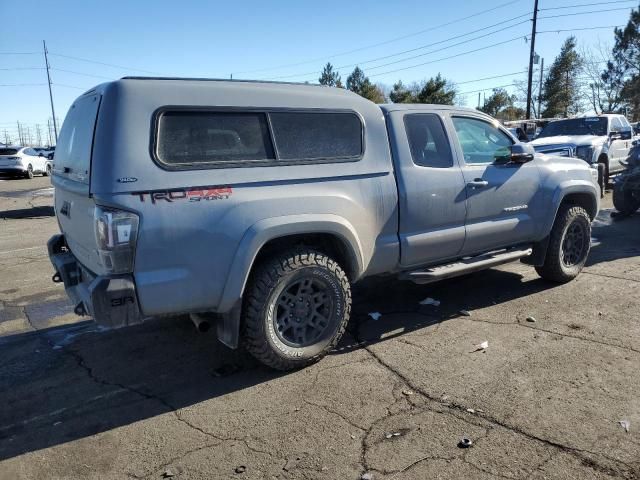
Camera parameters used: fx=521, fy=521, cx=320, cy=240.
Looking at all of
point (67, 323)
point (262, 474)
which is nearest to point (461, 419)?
point (262, 474)

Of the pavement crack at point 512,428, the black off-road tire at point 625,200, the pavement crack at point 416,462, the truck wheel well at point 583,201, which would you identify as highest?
the truck wheel well at point 583,201

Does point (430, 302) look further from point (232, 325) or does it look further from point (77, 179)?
point (77, 179)

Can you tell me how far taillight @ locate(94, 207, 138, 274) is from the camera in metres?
3.15

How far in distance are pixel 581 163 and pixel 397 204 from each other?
2.98 meters

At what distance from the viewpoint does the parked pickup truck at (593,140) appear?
12.4 m

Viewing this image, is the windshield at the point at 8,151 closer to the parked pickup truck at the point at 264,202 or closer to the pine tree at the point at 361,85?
the parked pickup truck at the point at 264,202

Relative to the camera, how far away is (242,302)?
12.4 feet

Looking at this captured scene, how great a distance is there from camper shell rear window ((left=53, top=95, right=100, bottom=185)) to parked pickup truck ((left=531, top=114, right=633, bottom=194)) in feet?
35.3

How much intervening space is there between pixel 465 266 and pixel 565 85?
5413 cm

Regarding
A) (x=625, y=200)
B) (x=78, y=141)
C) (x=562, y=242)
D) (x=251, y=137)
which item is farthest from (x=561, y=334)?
(x=625, y=200)

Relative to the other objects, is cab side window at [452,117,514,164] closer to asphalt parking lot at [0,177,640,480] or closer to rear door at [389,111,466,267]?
rear door at [389,111,466,267]

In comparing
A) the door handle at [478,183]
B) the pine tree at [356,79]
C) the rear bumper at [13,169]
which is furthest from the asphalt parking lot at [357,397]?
the pine tree at [356,79]

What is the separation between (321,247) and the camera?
4219 mm

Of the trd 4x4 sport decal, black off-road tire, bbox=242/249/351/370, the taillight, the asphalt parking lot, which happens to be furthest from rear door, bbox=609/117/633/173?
the taillight
